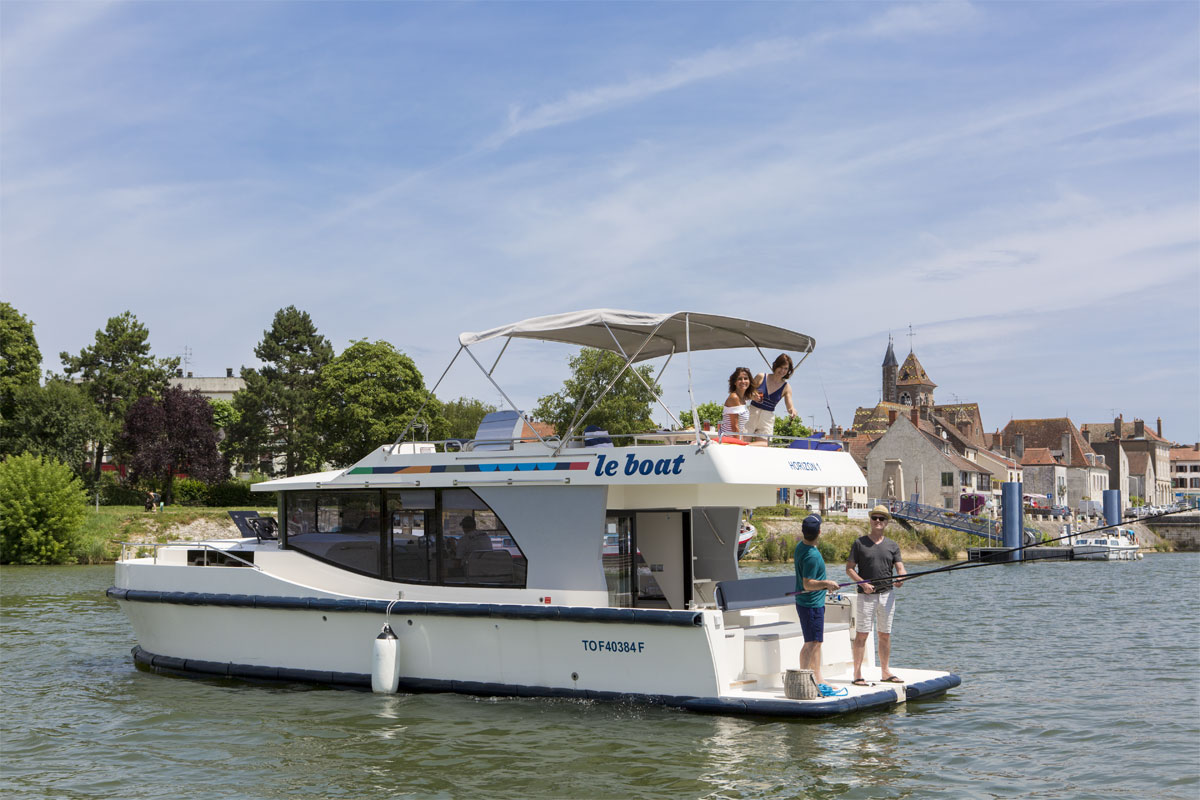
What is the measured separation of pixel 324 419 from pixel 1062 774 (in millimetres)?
49089

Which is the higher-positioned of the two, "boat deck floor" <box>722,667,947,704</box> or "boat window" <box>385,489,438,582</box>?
"boat window" <box>385,489,438,582</box>

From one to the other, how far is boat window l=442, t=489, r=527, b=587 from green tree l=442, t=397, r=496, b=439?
63.8 metres

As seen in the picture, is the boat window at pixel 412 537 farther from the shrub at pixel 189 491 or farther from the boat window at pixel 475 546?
the shrub at pixel 189 491

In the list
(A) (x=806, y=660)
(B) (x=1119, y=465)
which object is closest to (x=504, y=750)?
(A) (x=806, y=660)

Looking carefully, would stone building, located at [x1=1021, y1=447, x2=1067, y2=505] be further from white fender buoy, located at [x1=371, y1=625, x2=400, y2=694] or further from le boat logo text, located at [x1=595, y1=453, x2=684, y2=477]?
white fender buoy, located at [x1=371, y1=625, x2=400, y2=694]

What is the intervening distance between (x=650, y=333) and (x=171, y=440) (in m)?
53.2

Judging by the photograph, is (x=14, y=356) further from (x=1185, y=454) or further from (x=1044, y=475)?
(x=1185, y=454)

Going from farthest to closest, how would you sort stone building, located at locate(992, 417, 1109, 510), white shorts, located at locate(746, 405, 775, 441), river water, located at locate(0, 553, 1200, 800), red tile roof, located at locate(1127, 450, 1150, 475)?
red tile roof, located at locate(1127, 450, 1150, 475) < stone building, located at locate(992, 417, 1109, 510) < white shorts, located at locate(746, 405, 775, 441) < river water, located at locate(0, 553, 1200, 800)

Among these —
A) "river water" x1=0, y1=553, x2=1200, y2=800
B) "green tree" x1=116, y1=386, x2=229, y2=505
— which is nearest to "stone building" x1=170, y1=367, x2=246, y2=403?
"green tree" x1=116, y1=386, x2=229, y2=505

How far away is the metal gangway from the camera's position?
62906mm

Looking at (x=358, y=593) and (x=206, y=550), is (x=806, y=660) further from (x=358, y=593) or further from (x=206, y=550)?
(x=206, y=550)

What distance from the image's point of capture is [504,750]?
991 centimetres

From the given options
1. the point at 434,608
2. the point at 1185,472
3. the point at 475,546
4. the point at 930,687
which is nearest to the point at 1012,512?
the point at 930,687

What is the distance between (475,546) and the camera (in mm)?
12438
